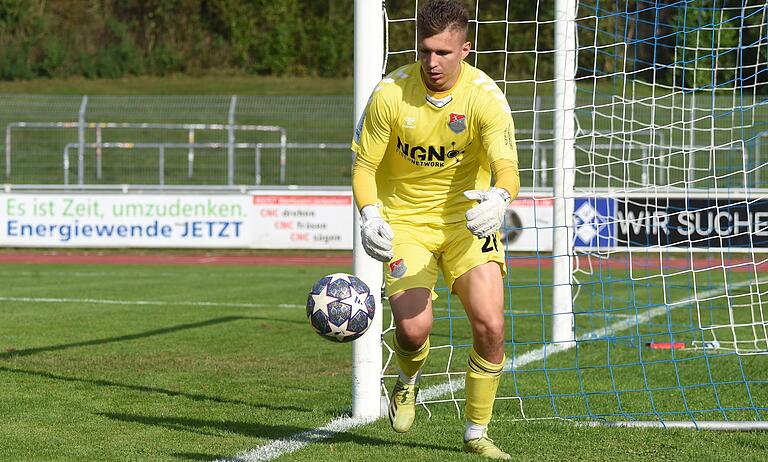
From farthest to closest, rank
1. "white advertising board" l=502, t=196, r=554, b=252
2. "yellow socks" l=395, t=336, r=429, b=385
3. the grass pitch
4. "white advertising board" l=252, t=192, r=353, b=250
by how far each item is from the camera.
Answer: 1. "white advertising board" l=252, t=192, r=353, b=250
2. "white advertising board" l=502, t=196, r=554, b=252
3. "yellow socks" l=395, t=336, r=429, b=385
4. the grass pitch

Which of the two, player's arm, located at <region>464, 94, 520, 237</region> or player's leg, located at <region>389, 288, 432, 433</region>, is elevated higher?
player's arm, located at <region>464, 94, 520, 237</region>

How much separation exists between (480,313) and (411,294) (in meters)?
0.37

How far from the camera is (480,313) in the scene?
17.6ft

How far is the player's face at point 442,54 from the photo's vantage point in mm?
5191

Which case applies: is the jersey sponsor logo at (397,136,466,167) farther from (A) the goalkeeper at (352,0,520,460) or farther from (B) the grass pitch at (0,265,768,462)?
(B) the grass pitch at (0,265,768,462)

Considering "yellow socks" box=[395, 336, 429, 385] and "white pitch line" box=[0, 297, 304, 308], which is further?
"white pitch line" box=[0, 297, 304, 308]

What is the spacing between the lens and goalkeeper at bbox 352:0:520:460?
5273 mm

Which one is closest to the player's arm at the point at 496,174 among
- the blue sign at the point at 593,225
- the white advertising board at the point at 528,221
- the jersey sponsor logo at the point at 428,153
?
the jersey sponsor logo at the point at 428,153

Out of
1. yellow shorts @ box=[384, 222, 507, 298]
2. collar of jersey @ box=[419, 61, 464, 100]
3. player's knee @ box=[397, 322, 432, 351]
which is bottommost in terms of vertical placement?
player's knee @ box=[397, 322, 432, 351]

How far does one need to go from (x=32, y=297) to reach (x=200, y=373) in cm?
642

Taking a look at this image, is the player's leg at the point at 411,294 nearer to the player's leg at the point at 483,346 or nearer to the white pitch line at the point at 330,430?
the player's leg at the point at 483,346

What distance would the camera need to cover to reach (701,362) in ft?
29.5

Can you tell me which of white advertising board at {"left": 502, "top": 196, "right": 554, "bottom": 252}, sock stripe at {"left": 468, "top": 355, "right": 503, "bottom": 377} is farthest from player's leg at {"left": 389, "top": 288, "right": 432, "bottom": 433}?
white advertising board at {"left": 502, "top": 196, "right": 554, "bottom": 252}

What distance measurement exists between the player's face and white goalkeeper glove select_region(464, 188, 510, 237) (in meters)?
0.64
